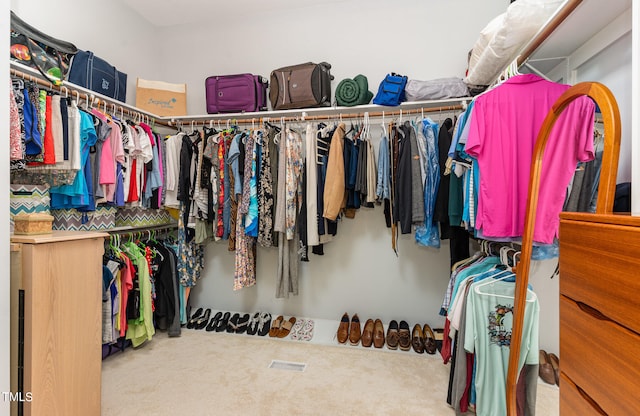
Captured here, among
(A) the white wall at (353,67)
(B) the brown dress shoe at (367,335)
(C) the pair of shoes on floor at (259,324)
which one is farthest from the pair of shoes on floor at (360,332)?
(C) the pair of shoes on floor at (259,324)

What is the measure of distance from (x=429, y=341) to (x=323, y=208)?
134cm

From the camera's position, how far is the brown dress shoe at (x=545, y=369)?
102cm

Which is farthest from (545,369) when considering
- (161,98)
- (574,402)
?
(161,98)

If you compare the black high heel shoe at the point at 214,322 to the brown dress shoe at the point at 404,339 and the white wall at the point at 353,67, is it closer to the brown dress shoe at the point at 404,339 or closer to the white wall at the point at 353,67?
the white wall at the point at 353,67

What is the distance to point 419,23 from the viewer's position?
8.56 feet

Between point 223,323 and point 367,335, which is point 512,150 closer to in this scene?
point 367,335

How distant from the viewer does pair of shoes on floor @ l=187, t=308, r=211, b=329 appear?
108 inches

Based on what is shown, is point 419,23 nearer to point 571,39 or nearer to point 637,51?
point 571,39

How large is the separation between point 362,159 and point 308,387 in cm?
165

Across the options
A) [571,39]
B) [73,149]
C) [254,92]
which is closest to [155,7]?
[254,92]

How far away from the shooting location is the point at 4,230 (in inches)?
44.7

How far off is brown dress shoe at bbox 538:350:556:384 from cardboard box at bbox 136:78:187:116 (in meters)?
3.14

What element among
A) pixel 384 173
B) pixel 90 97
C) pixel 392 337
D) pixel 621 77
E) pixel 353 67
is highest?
pixel 353 67

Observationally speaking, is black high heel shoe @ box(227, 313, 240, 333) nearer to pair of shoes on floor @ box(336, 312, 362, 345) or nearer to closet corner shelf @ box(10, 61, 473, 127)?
pair of shoes on floor @ box(336, 312, 362, 345)
